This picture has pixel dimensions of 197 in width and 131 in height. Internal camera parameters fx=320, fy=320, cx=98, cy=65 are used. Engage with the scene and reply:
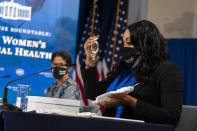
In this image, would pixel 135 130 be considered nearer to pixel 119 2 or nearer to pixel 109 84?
pixel 109 84

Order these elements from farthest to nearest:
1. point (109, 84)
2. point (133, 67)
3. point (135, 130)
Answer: point (109, 84) → point (133, 67) → point (135, 130)

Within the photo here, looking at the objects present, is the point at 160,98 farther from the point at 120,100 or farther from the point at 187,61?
the point at 187,61

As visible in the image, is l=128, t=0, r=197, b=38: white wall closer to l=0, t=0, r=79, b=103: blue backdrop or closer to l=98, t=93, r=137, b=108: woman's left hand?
l=0, t=0, r=79, b=103: blue backdrop

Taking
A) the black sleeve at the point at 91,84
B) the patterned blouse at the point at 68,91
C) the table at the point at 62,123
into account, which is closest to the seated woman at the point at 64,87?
the patterned blouse at the point at 68,91

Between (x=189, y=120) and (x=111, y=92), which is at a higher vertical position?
(x=111, y=92)

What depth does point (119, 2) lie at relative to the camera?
5.50 metres

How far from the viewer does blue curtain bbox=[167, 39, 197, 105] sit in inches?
205

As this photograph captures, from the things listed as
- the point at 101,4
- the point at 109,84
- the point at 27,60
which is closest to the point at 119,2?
the point at 101,4

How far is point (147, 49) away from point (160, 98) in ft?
0.97

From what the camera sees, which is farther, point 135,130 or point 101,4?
point 101,4

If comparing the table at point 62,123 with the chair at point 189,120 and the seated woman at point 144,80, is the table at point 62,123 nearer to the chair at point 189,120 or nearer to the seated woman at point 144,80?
the seated woman at point 144,80

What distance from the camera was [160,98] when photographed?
1.81 m

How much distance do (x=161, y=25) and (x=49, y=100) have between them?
14.0ft

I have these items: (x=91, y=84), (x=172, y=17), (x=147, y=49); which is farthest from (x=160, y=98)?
(x=172, y=17)
